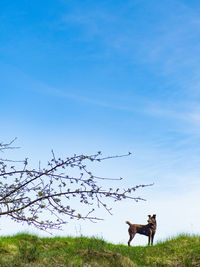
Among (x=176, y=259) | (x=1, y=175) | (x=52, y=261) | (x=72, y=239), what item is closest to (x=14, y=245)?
(x=72, y=239)

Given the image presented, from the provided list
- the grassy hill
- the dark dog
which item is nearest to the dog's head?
the dark dog

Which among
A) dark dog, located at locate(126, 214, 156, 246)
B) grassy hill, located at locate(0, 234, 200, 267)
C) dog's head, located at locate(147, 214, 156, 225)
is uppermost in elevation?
dog's head, located at locate(147, 214, 156, 225)

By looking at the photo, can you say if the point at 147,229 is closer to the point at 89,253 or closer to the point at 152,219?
the point at 152,219

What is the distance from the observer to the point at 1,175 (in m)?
7.85

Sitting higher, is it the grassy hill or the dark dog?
the dark dog

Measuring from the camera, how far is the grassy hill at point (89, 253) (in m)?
10.5

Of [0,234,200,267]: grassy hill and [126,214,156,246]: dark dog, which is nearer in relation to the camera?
[0,234,200,267]: grassy hill

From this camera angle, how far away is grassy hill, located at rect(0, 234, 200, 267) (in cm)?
1051

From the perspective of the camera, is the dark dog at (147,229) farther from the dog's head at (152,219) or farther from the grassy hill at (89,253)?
the grassy hill at (89,253)

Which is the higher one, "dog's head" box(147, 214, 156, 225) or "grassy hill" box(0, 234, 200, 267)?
"dog's head" box(147, 214, 156, 225)

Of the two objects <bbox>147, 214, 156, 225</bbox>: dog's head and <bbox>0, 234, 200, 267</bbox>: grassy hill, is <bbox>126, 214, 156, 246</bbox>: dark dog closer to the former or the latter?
<bbox>147, 214, 156, 225</bbox>: dog's head

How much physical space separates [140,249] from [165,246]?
3.92 ft

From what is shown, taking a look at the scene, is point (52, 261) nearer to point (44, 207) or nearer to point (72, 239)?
point (44, 207)

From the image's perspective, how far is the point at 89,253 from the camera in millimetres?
11797
